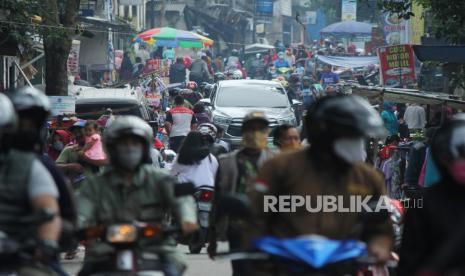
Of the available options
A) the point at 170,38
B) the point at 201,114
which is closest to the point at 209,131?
the point at 201,114

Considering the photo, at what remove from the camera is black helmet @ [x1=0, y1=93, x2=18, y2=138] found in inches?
286

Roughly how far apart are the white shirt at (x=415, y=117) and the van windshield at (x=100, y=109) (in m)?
6.94

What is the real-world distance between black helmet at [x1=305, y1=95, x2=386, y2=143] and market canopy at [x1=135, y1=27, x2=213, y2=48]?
130ft

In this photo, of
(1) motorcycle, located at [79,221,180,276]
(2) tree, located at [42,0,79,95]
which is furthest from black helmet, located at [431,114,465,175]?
(2) tree, located at [42,0,79,95]

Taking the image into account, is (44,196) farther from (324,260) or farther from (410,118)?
(410,118)

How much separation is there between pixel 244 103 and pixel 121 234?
21.9m

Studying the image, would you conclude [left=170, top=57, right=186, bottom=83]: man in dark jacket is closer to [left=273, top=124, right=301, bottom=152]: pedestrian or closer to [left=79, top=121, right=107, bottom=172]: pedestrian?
[left=79, top=121, right=107, bottom=172]: pedestrian

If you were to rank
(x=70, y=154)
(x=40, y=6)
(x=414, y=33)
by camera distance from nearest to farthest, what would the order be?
1. (x=70, y=154)
2. (x=40, y=6)
3. (x=414, y=33)

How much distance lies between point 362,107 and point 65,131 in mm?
11699

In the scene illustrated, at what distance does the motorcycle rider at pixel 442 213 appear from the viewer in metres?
6.70

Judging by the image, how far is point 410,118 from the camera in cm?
2869

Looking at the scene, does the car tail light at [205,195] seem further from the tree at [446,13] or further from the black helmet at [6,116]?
the black helmet at [6,116]

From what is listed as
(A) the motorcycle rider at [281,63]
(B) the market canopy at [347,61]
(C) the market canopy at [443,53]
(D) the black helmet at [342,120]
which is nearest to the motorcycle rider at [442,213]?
(D) the black helmet at [342,120]

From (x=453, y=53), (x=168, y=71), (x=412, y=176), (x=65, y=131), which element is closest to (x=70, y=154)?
(x=65, y=131)
